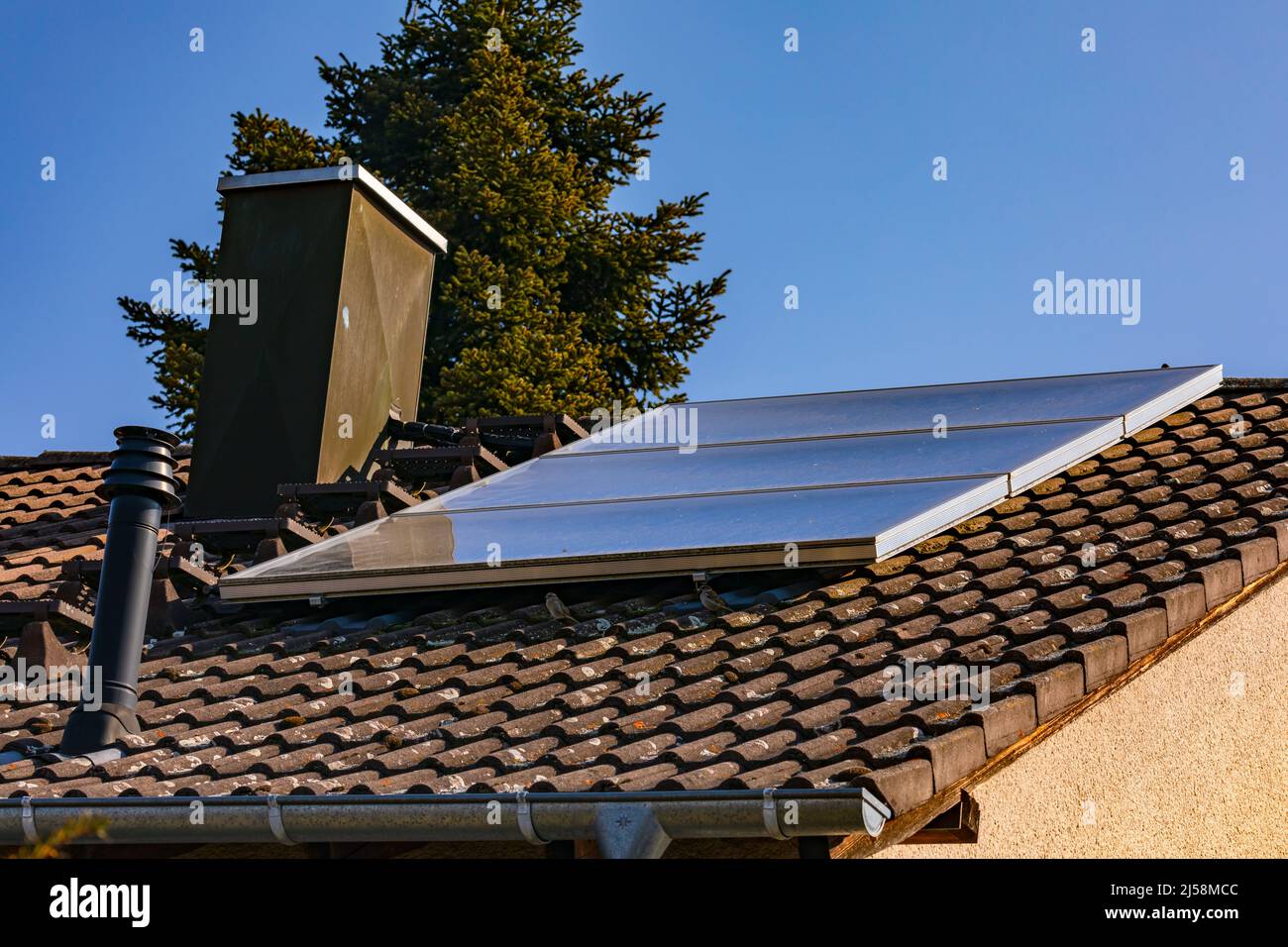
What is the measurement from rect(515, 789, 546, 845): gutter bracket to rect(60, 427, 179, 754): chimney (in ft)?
6.98

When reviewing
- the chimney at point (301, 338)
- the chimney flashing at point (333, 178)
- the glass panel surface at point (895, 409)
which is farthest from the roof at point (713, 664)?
the chimney flashing at point (333, 178)

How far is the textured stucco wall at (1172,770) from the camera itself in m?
5.76

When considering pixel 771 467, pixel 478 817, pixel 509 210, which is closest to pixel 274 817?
pixel 478 817

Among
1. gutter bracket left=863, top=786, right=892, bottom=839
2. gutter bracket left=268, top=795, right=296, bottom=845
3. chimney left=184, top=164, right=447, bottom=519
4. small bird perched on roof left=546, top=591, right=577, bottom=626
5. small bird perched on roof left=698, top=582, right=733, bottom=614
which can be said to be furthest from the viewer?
chimney left=184, top=164, right=447, bottom=519

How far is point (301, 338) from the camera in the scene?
9.74 meters

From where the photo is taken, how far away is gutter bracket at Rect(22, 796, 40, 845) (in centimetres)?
541

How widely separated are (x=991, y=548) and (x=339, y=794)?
3245mm

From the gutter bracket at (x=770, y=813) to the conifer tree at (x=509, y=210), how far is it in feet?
57.2

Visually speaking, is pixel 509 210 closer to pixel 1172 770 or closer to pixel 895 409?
pixel 895 409

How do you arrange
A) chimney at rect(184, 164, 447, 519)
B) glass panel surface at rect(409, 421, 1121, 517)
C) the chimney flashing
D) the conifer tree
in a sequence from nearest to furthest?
glass panel surface at rect(409, 421, 1121, 517)
chimney at rect(184, 164, 447, 519)
the chimney flashing
the conifer tree

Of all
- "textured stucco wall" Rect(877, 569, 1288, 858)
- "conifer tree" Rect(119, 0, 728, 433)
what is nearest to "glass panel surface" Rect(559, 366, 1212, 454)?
"textured stucco wall" Rect(877, 569, 1288, 858)

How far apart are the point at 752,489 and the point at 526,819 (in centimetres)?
337

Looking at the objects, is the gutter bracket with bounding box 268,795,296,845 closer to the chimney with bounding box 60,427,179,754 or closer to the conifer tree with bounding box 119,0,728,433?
the chimney with bounding box 60,427,179,754

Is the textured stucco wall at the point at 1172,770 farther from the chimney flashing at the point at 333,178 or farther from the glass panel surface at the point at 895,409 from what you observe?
the chimney flashing at the point at 333,178
